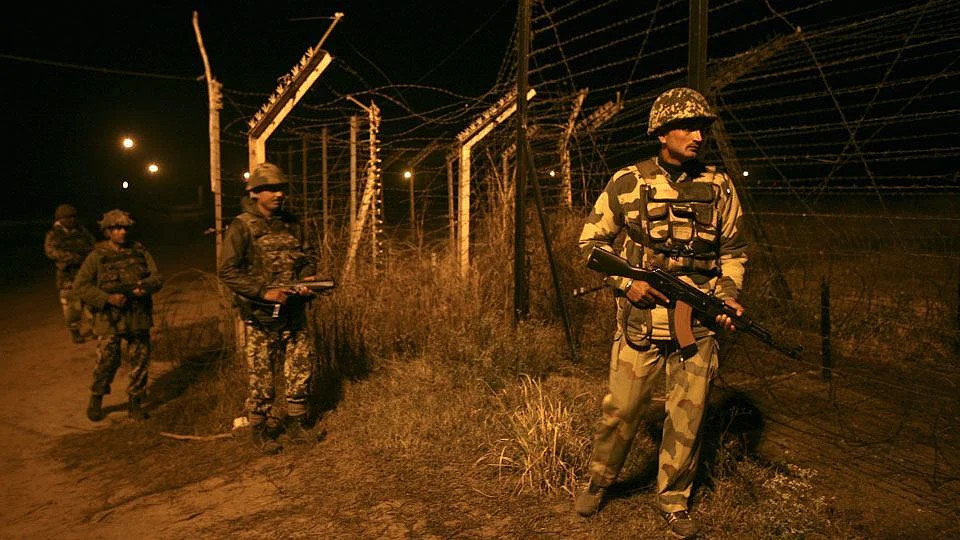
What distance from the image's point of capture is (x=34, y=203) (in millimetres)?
33844

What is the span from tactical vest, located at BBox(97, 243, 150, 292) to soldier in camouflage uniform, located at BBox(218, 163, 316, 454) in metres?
1.42

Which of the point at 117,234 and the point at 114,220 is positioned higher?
the point at 114,220

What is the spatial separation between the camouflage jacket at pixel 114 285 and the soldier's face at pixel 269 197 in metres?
1.43

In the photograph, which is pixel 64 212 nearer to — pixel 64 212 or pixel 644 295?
pixel 64 212

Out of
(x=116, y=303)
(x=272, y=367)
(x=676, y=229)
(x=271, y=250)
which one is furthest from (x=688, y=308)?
(x=116, y=303)

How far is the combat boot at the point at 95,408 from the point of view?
510cm

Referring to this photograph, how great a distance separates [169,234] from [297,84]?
2027 cm

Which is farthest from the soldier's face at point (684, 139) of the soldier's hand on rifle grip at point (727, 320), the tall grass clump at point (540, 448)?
the tall grass clump at point (540, 448)

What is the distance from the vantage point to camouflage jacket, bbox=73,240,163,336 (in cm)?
498

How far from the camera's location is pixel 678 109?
2.84 m

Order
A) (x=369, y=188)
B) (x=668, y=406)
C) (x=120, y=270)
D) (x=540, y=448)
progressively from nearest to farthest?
(x=668, y=406), (x=540, y=448), (x=120, y=270), (x=369, y=188)

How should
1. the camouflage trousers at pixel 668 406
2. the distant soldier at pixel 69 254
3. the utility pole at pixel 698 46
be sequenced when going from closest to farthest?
the camouflage trousers at pixel 668 406 < the utility pole at pixel 698 46 < the distant soldier at pixel 69 254

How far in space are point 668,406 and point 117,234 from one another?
4257 millimetres

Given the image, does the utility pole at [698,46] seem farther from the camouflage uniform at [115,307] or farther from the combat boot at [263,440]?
the camouflage uniform at [115,307]
